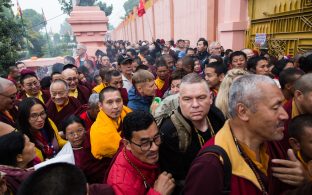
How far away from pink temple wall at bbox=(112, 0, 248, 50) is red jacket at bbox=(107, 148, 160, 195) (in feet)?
23.6

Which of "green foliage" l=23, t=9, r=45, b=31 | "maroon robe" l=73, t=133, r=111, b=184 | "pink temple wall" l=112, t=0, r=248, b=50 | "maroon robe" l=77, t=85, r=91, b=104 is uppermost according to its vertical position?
"green foliage" l=23, t=9, r=45, b=31

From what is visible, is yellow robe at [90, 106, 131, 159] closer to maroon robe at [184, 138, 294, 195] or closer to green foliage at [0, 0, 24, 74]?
maroon robe at [184, 138, 294, 195]

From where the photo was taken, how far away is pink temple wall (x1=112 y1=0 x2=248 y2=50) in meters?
8.11

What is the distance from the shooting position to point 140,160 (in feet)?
6.05

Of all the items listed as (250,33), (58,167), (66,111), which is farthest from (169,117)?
(250,33)

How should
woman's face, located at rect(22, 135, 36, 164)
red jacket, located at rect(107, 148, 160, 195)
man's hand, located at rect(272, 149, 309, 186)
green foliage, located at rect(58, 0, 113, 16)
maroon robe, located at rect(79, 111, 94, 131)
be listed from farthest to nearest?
green foliage, located at rect(58, 0, 113, 16) → maroon robe, located at rect(79, 111, 94, 131) → woman's face, located at rect(22, 135, 36, 164) → red jacket, located at rect(107, 148, 160, 195) → man's hand, located at rect(272, 149, 309, 186)

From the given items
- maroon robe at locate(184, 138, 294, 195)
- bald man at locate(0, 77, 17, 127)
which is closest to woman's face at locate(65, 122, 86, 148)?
bald man at locate(0, 77, 17, 127)

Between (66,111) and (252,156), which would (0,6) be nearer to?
(66,111)

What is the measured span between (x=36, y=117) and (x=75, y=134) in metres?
0.48

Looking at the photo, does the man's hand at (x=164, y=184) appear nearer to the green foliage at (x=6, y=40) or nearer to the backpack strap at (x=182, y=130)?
the backpack strap at (x=182, y=130)

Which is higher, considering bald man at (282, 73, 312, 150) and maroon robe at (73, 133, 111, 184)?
bald man at (282, 73, 312, 150)

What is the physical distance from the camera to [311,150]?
1957mm

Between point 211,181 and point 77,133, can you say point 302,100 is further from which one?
point 77,133

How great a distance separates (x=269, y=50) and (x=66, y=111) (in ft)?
19.6
